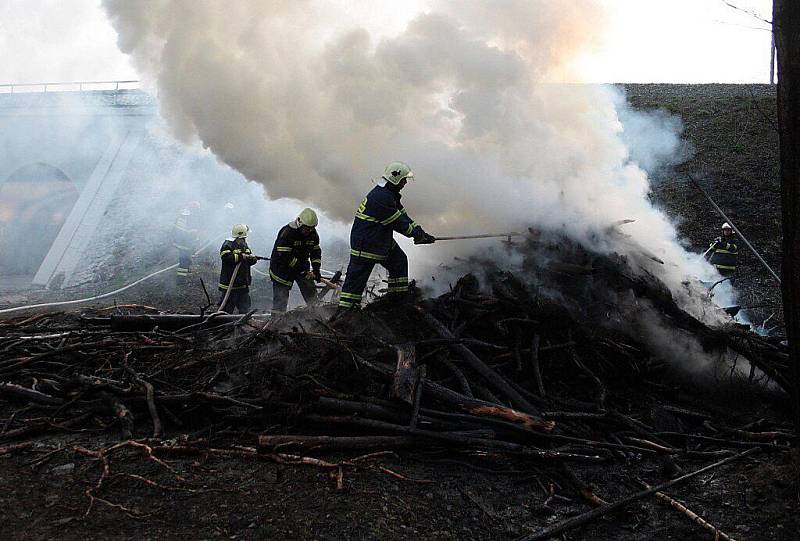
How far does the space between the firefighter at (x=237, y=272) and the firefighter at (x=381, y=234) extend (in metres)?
2.46

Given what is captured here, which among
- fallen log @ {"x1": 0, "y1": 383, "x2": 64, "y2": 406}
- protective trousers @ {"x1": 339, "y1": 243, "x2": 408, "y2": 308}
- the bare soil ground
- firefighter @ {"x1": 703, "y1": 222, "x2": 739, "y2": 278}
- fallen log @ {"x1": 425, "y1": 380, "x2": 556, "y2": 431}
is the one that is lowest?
the bare soil ground

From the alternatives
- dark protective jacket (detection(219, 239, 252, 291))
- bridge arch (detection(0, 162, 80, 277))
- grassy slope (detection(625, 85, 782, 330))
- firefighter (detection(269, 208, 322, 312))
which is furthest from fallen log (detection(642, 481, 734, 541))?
bridge arch (detection(0, 162, 80, 277))

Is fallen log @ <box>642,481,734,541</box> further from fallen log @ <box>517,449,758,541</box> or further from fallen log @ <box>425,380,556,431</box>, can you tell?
fallen log @ <box>425,380,556,431</box>

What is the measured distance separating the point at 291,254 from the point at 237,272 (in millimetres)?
1099

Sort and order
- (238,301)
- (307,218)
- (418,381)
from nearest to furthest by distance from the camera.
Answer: (418,381) → (307,218) → (238,301)

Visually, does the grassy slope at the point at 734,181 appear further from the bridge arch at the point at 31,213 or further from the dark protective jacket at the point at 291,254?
the bridge arch at the point at 31,213

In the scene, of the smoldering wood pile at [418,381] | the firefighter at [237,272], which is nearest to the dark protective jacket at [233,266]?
the firefighter at [237,272]

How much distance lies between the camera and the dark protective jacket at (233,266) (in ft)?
29.2

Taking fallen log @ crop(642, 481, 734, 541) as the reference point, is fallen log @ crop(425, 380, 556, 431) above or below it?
above

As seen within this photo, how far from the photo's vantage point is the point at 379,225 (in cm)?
695

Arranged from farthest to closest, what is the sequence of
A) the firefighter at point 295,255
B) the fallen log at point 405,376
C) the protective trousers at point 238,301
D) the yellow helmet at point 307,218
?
1. the protective trousers at point 238,301
2. the firefighter at point 295,255
3. the yellow helmet at point 307,218
4. the fallen log at point 405,376

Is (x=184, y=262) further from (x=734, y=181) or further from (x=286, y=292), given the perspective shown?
(x=734, y=181)

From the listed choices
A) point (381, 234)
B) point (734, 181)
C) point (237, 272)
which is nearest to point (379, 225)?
point (381, 234)

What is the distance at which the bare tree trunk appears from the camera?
128 inches
